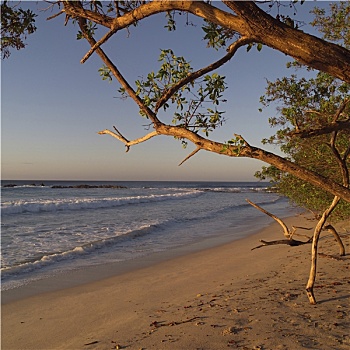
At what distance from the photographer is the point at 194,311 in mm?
6168

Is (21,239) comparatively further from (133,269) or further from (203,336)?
(203,336)

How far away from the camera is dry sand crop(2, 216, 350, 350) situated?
4887 millimetres

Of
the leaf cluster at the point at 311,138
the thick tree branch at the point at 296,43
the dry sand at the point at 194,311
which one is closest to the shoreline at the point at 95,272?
the dry sand at the point at 194,311

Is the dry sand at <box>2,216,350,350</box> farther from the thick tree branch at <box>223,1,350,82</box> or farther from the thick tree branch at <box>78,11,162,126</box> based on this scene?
the thick tree branch at <box>223,1,350,82</box>

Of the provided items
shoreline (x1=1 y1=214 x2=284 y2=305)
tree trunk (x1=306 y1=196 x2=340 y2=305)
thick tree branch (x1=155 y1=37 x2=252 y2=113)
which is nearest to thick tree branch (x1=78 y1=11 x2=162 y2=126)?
thick tree branch (x1=155 y1=37 x2=252 y2=113)

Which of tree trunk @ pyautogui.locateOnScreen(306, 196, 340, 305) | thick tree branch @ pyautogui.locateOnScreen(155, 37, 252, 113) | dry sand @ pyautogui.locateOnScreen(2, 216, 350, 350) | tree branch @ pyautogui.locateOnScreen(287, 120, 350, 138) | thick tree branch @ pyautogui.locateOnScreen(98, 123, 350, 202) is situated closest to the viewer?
thick tree branch @ pyautogui.locateOnScreen(155, 37, 252, 113)

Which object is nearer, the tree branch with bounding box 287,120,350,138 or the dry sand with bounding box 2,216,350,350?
the tree branch with bounding box 287,120,350,138

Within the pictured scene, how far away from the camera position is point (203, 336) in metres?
4.96

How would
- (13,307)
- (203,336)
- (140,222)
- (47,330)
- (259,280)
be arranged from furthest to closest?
(140,222), (259,280), (13,307), (47,330), (203,336)

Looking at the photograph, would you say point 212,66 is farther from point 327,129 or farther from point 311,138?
point 311,138

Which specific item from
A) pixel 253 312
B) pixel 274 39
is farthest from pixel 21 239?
pixel 274 39

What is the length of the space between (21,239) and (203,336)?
11744 millimetres

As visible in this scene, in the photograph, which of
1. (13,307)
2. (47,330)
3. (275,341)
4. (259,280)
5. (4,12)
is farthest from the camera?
(259,280)

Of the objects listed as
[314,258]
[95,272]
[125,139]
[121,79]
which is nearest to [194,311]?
[314,258]
